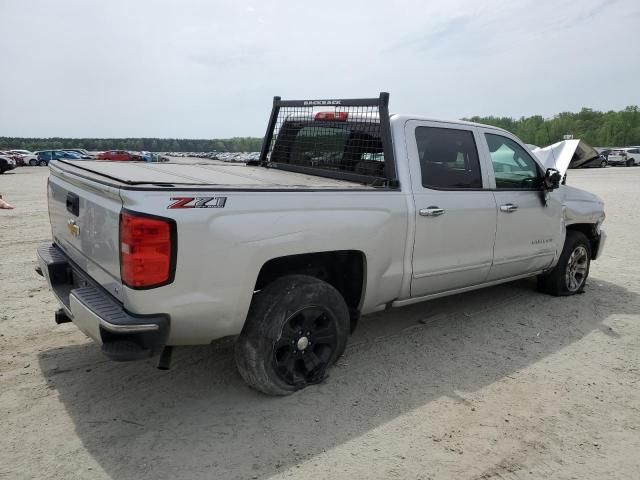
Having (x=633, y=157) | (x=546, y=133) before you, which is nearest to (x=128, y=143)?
(x=546, y=133)

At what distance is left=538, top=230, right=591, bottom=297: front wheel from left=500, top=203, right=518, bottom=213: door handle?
4.46 ft

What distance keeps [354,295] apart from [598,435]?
177 cm

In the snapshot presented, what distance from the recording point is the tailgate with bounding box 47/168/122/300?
8.99 feet

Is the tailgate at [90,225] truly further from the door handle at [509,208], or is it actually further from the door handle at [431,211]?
the door handle at [509,208]

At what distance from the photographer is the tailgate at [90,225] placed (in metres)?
2.74

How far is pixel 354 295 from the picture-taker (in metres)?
3.76

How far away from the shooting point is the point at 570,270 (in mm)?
5738

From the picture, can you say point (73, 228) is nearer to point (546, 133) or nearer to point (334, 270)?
point (334, 270)

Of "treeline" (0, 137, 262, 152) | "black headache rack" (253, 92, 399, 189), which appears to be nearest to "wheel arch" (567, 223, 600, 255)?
"black headache rack" (253, 92, 399, 189)

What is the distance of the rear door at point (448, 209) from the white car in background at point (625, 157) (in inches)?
1922

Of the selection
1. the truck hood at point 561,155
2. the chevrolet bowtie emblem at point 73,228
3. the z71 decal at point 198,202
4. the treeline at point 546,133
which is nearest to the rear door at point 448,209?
the z71 decal at point 198,202

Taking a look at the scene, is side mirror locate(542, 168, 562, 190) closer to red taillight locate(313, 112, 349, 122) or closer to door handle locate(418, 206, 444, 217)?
door handle locate(418, 206, 444, 217)

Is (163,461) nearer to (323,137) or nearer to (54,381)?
(54,381)

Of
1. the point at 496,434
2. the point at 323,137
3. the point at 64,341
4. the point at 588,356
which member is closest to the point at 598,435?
the point at 496,434
